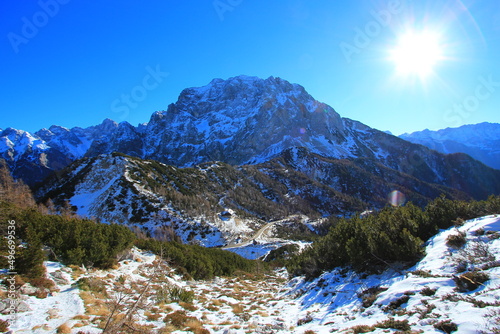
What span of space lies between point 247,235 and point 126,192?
4204 cm

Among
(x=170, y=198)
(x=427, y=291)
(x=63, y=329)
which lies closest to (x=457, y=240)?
(x=427, y=291)

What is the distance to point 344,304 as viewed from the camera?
10.5m

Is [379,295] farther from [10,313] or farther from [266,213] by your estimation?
[266,213]

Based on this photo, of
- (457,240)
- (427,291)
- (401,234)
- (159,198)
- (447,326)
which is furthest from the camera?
(159,198)

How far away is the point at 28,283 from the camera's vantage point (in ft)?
31.3

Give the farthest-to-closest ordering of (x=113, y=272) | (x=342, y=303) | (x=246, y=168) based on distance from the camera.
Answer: (x=246, y=168) → (x=113, y=272) → (x=342, y=303)

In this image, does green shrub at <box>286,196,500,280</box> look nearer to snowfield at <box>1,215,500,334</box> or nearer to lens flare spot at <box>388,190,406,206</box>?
snowfield at <box>1,215,500,334</box>

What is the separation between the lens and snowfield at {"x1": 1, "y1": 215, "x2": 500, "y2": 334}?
20.9 feet

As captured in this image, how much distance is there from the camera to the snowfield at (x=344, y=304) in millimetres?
6371

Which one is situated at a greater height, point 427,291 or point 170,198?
point 170,198

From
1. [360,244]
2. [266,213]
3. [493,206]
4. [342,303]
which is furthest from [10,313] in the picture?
[266,213]

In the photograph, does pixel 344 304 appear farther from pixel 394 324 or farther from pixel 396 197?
pixel 396 197

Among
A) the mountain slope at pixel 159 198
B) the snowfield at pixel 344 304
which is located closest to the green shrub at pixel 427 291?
the snowfield at pixel 344 304

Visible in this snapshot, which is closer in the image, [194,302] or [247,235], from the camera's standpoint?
→ [194,302]
